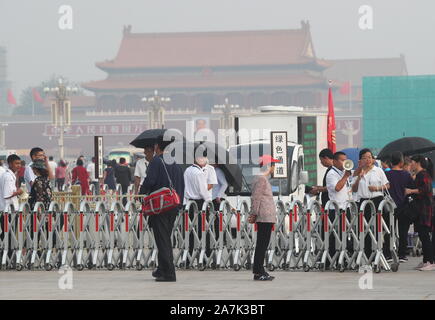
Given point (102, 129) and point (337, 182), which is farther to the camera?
point (102, 129)

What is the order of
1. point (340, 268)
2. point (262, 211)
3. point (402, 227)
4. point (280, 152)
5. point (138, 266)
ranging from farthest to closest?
point (280, 152), point (402, 227), point (138, 266), point (340, 268), point (262, 211)

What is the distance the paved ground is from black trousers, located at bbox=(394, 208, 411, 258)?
Answer: 1.82ft

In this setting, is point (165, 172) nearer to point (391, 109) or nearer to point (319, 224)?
point (319, 224)

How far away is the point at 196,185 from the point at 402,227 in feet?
7.97

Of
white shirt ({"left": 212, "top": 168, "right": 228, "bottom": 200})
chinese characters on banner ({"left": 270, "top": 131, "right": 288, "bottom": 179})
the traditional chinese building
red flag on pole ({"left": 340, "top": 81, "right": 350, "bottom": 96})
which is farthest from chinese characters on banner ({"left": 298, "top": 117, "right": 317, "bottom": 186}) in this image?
Result: red flag on pole ({"left": 340, "top": 81, "right": 350, "bottom": 96})

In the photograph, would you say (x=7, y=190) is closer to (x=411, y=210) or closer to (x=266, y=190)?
(x=266, y=190)

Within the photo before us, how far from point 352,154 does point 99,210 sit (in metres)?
6.38

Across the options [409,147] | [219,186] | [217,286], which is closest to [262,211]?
[217,286]

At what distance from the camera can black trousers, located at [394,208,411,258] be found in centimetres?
1329

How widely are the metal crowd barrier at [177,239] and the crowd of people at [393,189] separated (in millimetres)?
242

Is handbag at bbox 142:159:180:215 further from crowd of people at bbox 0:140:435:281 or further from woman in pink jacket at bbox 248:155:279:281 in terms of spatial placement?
woman in pink jacket at bbox 248:155:279:281

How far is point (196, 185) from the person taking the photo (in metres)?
13.6

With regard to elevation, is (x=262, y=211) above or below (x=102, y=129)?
below
